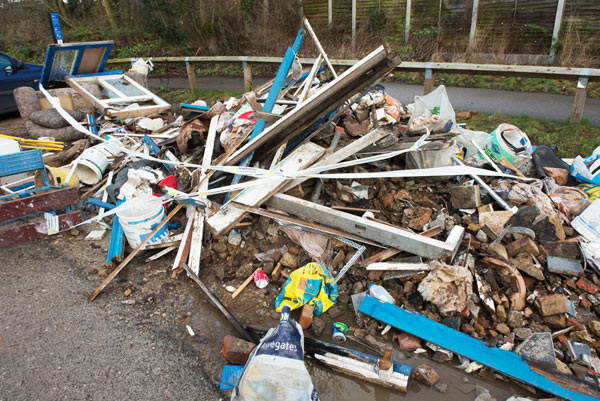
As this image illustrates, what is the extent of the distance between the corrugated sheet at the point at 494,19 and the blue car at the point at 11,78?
10.6 m

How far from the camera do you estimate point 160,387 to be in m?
2.49

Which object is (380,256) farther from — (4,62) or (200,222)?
(4,62)

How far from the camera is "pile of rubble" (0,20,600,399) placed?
114 inches

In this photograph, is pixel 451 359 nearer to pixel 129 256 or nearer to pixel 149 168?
pixel 129 256

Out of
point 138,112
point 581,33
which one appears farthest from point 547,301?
point 581,33

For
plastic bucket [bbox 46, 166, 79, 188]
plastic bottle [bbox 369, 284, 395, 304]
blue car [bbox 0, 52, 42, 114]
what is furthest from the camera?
blue car [bbox 0, 52, 42, 114]

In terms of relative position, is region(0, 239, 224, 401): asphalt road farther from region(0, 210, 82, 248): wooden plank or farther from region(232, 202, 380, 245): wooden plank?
region(232, 202, 380, 245): wooden plank

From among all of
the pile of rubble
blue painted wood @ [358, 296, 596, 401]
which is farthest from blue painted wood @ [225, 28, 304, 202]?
blue painted wood @ [358, 296, 596, 401]

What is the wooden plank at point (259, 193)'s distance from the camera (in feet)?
12.0

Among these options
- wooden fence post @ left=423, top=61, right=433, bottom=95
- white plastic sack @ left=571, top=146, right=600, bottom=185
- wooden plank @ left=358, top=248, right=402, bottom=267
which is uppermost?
wooden fence post @ left=423, top=61, right=433, bottom=95

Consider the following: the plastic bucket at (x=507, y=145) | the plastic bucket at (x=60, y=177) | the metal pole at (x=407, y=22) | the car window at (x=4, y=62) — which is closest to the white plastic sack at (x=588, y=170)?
the plastic bucket at (x=507, y=145)

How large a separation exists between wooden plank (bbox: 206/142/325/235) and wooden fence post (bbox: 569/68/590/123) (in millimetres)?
4295

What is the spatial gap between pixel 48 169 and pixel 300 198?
3.45 m

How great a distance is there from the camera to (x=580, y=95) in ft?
18.1
